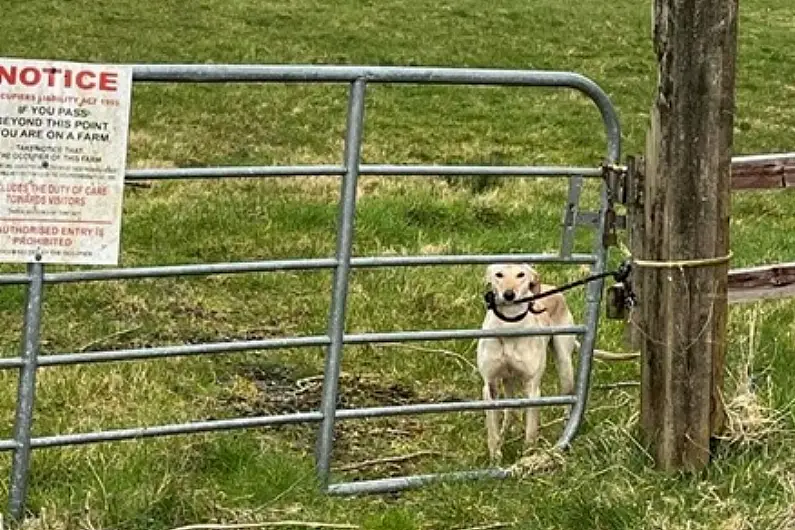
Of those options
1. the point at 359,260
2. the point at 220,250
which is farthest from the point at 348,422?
the point at 220,250

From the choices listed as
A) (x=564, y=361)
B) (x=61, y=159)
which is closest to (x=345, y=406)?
(x=564, y=361)

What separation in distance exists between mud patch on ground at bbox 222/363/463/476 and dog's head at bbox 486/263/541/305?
75 centimetres

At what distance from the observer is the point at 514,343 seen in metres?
6.65

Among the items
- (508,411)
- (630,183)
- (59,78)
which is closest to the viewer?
(59,78)

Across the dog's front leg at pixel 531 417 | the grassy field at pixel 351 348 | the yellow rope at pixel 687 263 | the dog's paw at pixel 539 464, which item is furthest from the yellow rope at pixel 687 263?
the dog's front leg at pixel 531 417

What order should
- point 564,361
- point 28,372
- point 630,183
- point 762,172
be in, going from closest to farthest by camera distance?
point 28,372
point 630,183
point 564,361
point 762,172

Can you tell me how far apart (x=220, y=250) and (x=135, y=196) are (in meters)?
2.46

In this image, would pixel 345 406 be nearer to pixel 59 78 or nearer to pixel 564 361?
pixel 564 361

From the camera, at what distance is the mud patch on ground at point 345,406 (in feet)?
21.1

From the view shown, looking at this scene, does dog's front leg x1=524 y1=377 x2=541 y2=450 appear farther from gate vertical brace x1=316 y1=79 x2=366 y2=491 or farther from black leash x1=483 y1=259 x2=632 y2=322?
gate vertical brace x1=316 y1=79 x2=366 y2=491

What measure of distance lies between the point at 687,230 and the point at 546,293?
2.65 feet

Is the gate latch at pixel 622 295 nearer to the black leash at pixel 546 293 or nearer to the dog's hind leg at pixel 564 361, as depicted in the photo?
the black leash at pixel 546 293

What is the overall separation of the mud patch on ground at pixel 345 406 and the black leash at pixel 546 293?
0.68 m

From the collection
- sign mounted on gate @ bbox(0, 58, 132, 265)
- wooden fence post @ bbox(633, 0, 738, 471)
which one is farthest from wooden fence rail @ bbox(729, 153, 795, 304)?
sign mounted on gate @ bbox(0, 58, 132, 265)
